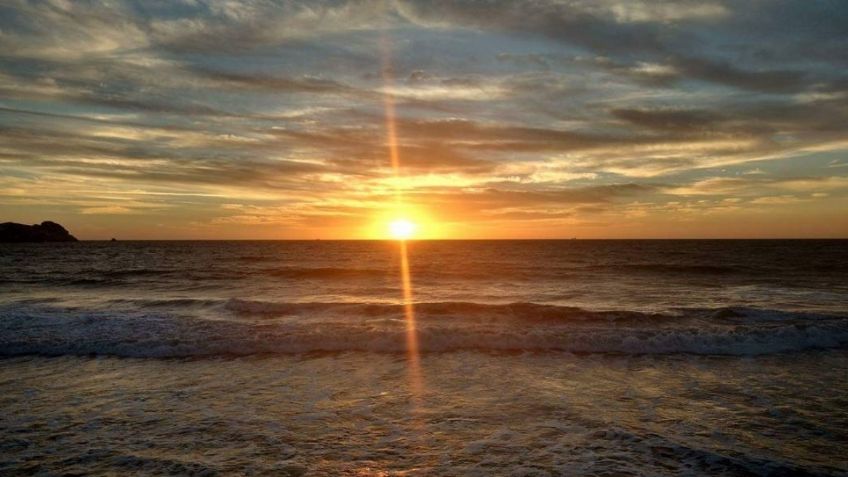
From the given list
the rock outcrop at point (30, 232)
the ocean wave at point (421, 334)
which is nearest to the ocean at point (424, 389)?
the ocean wave at point (421, 334)

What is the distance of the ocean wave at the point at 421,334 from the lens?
16.2 metres

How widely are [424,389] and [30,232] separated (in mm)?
190968

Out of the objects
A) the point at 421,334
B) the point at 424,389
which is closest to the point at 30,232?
the point at 421,334

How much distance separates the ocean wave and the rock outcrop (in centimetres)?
17191

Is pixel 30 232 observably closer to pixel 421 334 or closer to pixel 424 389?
pixel 421 334

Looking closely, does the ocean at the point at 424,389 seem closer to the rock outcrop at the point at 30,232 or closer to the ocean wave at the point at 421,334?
the ocean wave at the point at 421,334

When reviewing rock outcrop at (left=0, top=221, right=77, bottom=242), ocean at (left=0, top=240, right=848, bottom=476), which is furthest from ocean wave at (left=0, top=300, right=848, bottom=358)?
rock outcrop at (left=0, top=221, right=77, bottom=242)

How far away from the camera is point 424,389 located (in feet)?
37.9

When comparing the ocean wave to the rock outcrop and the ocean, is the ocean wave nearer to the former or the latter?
the ocean

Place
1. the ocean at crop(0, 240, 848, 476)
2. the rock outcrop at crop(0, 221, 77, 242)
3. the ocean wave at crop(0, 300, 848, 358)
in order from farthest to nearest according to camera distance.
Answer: the rock outcrop at crop(0, 221, 77, 242) < the ocean wave at crop(0, 300, 848, 358) < the ocean at crop(0, 240, 848, 476)

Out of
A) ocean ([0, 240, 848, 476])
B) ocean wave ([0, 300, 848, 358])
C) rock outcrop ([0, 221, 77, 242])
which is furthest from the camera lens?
rock outcrop ([0, 221, 77, 242])

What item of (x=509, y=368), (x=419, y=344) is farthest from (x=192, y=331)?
(x=509, y=368)

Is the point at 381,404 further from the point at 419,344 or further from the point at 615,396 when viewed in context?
the point at 419,344

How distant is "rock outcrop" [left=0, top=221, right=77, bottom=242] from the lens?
154 metres
